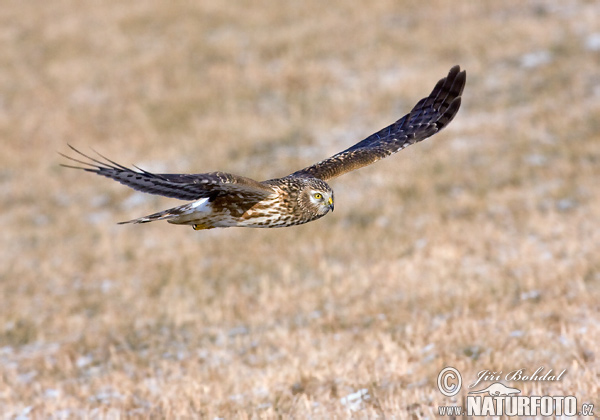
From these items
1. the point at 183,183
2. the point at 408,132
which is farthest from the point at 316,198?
the point at 408,132

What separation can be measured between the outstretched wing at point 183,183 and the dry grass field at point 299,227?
219cm

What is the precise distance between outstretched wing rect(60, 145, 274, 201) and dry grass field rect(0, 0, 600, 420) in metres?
2.19

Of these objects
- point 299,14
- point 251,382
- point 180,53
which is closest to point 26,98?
point 180,53

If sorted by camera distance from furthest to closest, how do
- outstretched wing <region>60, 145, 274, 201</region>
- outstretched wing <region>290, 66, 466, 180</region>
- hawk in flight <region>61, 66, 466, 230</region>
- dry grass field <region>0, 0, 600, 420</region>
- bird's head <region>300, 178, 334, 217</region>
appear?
dry grass field <region>0, 0, 600, 420</region>, outstretched wing <region>290, 66, 466, 180</region>, bird's head <region>300, 178, 334, 217</region>, hawk in flight <region>61, 66, 466, 230</region>, outstretched wing <region>60, 145, 274, 201</region>

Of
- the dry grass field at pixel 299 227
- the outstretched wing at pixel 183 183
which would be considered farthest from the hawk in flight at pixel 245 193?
the dry grass field at pixel 299 227

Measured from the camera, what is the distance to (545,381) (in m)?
6.97

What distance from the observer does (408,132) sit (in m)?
8.56

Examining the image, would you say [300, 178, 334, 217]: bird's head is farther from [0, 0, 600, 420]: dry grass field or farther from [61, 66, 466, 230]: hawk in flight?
[0, 0, 600, 420]: dry grass field

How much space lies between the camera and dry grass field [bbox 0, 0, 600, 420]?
8.19 meters

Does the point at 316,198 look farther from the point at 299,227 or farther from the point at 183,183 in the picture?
the point at 299,227

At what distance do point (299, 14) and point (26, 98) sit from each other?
31.3 ft

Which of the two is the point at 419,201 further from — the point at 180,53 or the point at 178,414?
the point at 180,53

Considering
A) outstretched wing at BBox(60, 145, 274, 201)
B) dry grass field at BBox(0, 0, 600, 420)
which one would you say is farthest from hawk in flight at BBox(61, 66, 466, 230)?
dry grass field at BBox(0, 0, 600, 420)

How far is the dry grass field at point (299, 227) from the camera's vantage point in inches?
322
